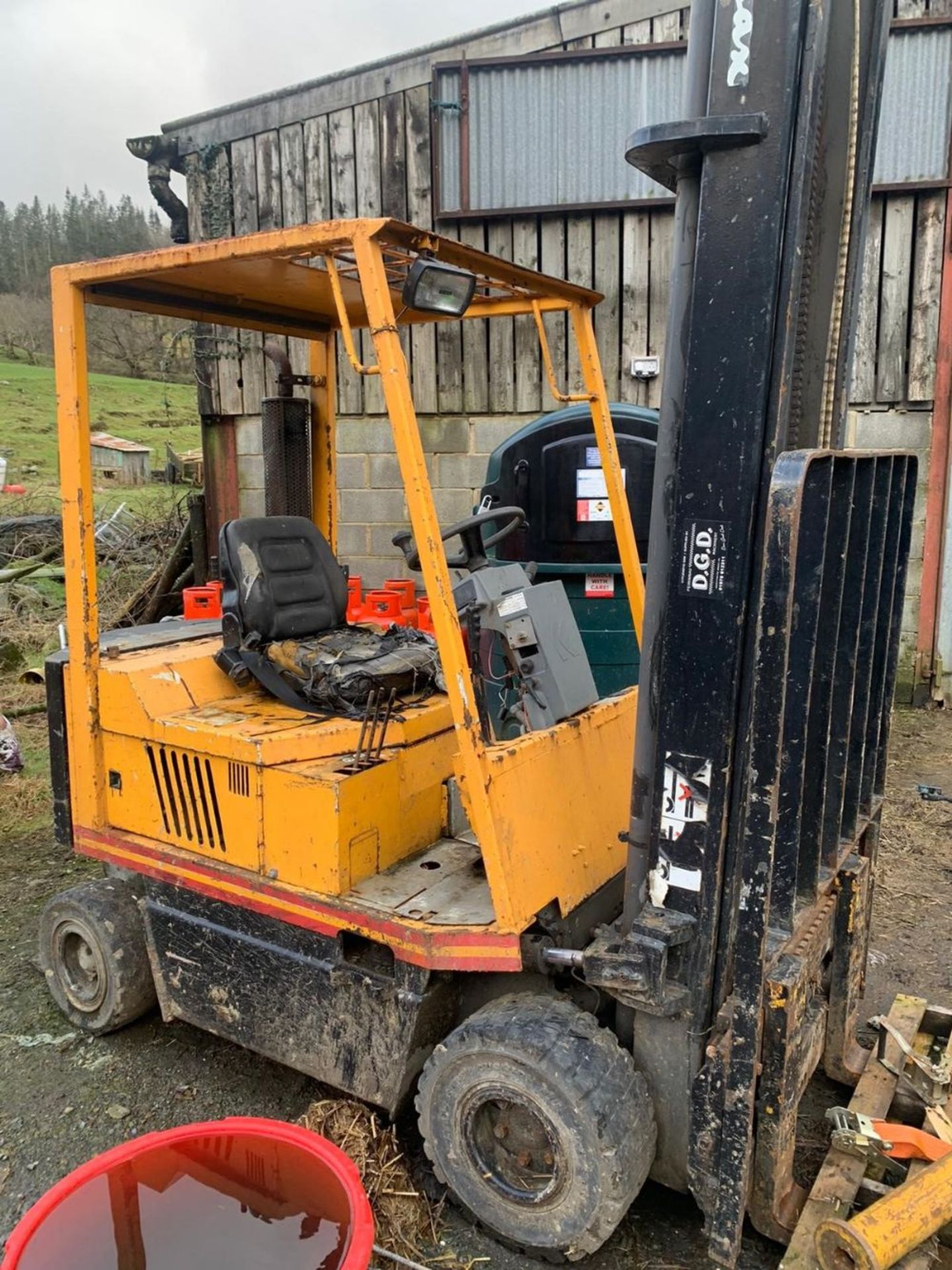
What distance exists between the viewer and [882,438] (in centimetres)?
782

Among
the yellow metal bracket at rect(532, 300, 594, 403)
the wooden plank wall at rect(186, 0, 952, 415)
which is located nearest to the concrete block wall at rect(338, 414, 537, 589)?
the wooden plank wall at rect(186, 0, 952, 415)

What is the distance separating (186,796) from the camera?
331 cm

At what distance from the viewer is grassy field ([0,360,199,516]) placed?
23.5 m

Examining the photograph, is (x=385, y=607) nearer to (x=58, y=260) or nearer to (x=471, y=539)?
(x=471, y=539)

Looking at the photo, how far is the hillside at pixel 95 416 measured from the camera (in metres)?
24.8

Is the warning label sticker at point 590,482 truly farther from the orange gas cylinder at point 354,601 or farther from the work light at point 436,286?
the work light at point 436,286

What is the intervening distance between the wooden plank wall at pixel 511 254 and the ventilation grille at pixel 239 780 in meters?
5.63

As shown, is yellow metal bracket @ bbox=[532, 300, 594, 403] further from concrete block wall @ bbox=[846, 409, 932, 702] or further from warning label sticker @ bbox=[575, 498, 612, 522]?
concrete block wall @ bbox=[846, 409, 932, 702]

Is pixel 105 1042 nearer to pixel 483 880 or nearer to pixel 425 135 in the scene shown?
pixel 483 880

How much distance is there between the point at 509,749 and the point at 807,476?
3.49 ft

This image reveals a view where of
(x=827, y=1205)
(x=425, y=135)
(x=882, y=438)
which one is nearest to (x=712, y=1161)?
(x=827, y=1205)

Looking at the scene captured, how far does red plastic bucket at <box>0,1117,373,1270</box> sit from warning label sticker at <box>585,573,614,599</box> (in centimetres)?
411

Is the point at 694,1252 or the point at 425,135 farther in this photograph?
the point at 425,135

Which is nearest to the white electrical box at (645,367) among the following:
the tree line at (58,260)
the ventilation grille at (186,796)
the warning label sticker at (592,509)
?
the warning label sticker at (592,509)
